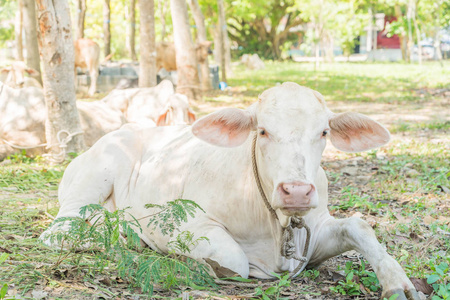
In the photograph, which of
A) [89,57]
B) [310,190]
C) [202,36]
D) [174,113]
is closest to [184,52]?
[202,36]

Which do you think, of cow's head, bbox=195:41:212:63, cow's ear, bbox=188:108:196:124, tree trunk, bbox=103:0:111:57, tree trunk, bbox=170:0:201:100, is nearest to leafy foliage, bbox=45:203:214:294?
cow's ear, bbox=188:108:196:124

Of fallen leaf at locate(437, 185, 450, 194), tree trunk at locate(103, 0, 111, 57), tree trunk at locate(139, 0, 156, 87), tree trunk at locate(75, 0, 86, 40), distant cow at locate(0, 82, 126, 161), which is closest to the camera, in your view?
fallen leaf at locate(437, 185, 450, 194)

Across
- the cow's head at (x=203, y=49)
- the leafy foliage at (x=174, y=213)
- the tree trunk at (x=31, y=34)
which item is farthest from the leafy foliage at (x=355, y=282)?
the cow's head at (x=203, y=49)

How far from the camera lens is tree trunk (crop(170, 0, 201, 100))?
14.1 m

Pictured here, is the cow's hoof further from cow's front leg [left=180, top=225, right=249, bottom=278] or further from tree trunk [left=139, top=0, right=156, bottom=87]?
tree trunk [left=139, top=0, right=156, bottom=87]

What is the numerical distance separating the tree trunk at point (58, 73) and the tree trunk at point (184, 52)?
280 inches

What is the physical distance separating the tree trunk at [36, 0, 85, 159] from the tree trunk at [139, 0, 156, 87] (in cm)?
494

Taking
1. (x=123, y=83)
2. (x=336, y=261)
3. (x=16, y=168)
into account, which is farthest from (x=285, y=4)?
(x=336, y=261)

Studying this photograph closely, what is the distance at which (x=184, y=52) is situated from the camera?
47.6 ft

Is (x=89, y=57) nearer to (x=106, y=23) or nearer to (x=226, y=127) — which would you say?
(x=106, y=23)

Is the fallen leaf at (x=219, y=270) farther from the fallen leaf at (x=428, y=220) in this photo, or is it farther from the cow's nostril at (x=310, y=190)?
the fallen leaf at (x=428, y=220)

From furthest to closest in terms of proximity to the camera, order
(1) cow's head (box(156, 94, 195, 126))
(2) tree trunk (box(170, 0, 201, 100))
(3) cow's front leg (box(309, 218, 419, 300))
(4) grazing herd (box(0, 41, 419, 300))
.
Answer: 1. (2) tree trunk (box(170, 0, 201, 100))
2. (1) cow's head (box(156, 94, 195, 126))
3. (4) grazing herd (box(0, 41, 419, 300))
4. (3) cow's front leg (box(309, 218, 419, 300))

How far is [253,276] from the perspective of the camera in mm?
3762

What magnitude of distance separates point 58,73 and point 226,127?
403 centimetres
